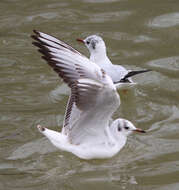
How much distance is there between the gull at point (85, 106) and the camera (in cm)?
558

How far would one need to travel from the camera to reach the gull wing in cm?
554

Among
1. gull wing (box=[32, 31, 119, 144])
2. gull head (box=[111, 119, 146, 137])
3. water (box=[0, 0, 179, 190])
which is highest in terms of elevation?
gull wing (box=[32, 31, 119, 144])

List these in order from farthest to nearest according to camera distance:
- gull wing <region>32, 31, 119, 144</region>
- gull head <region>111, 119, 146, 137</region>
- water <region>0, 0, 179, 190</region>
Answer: gull head <region>111, 119, 146, 137</region> → water <region>0, 0, 179, 190</region> → gull wing <region>32, 31, 119, 144</region>

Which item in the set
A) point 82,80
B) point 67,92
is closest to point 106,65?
point 67,92

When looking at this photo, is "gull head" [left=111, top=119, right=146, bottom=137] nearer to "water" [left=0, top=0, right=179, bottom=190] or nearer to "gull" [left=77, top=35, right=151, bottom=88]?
"water" [left=0, top=0, right=179, bottom=190]

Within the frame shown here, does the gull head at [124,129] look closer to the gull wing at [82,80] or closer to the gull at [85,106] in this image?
the gull at [85,106]

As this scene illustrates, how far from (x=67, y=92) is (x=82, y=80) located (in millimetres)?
2754

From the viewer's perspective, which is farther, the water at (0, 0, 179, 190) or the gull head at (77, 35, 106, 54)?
the gull head at (77, 35, 106, 54)

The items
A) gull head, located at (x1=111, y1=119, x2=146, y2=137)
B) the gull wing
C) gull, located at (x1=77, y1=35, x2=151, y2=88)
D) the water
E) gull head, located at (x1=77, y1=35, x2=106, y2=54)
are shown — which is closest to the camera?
the gull wing

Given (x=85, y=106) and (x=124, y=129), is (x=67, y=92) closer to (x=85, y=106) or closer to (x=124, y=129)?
(x=124, y=129)

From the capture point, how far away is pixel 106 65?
8.42 metres

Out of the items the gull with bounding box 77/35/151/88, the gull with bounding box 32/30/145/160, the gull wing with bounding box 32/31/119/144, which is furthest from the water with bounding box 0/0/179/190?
the gull wing with bounding box 32/31/119/144

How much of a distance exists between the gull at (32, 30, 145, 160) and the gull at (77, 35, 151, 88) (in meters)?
1.44

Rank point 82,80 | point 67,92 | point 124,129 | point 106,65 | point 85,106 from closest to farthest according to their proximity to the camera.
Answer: point 82,80
point 85,106
point 124,129
point 67,92
point 106,65
